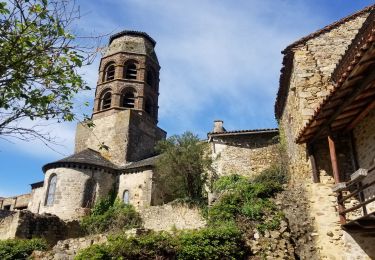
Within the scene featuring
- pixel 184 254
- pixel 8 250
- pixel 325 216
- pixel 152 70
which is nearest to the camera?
pixel 325 216

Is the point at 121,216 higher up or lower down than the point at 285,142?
lower down

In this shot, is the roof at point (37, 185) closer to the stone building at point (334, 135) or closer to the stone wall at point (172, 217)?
the stone wall at point (172, 217)

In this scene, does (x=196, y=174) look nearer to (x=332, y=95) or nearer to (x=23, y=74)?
(x=332, y=95)

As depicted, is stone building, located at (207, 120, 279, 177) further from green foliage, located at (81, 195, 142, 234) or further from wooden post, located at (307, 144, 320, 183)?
wooden post, located at (307, 144, 320, 183)

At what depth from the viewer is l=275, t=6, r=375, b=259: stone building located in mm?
7757

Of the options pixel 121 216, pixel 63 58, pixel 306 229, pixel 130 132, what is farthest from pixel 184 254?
pixel 130 132

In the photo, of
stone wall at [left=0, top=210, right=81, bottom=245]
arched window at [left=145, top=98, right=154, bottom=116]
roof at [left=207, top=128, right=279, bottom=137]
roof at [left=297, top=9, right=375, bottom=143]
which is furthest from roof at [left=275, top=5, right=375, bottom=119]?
arched window at [left=145, top=98, right=154, bottom=116]

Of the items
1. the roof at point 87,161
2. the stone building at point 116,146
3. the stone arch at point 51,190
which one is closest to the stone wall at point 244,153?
the stone building at point 116,146

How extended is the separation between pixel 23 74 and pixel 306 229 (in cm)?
760

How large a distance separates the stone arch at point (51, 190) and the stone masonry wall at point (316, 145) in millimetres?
15268

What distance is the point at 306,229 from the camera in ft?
32.5

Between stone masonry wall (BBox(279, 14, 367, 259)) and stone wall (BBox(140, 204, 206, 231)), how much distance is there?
5502mm

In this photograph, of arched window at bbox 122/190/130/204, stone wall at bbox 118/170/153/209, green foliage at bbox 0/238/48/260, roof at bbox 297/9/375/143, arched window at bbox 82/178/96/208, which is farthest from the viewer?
arched window at bbox 122/190/130/204

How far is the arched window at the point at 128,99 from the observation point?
31.4 m
